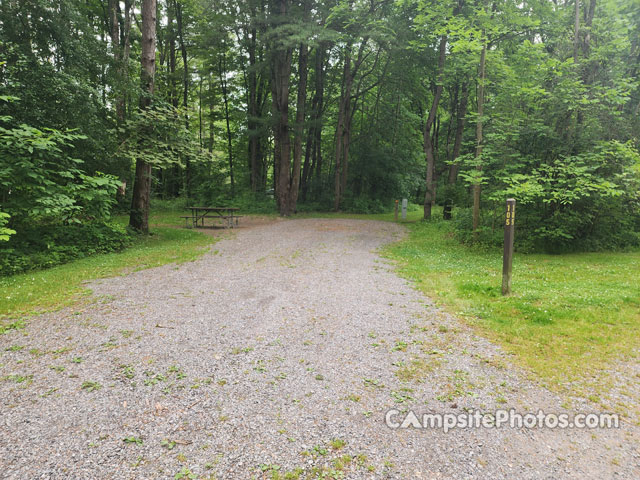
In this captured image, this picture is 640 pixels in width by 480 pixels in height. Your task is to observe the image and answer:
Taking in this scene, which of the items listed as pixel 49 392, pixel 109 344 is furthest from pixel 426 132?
pixel 49 392

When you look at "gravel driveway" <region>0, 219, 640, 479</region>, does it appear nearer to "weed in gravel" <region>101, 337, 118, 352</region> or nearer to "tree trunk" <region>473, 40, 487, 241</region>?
"weed in gravel" <region>101, 337, 118, 352</region>

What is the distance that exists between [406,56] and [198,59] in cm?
1571

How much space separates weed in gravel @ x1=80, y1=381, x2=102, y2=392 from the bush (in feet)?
16.8

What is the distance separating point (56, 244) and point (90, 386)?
651 centimetres

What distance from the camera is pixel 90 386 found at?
3109mm

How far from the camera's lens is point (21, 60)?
7406 mm

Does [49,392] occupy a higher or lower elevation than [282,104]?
lower

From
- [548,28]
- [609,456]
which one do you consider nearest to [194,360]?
[609,456]

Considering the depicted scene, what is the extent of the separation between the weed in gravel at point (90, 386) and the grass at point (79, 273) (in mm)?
2498

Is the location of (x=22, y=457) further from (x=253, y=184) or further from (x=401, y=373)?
(x=253, y=184)

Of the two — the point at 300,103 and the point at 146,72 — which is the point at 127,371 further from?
the point at 300,103

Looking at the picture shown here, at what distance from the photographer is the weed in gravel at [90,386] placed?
10.0 ft

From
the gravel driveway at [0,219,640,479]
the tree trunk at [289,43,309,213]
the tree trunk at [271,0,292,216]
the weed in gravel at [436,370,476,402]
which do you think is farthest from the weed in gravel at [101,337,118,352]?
the tree trunk at [289,43,309,213]

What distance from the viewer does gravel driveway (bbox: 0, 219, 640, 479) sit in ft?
7.48
